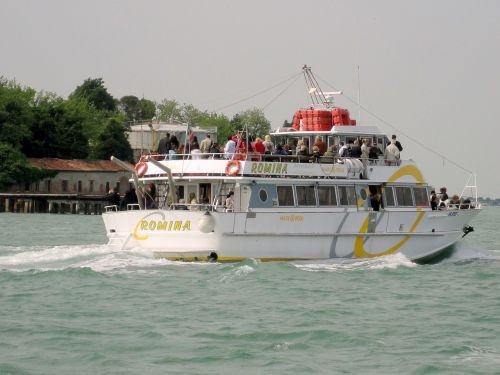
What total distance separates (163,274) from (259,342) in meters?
9.76

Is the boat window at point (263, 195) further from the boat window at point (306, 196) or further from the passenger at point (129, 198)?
the passenger at point (129, 198)

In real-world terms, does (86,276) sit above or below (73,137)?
below

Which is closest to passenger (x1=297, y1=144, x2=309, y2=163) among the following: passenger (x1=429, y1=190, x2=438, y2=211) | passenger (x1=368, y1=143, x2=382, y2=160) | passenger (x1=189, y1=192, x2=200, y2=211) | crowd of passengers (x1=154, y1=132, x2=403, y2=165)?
crowd of passengers (x1=154, y1=132, x2=403, y2=165)

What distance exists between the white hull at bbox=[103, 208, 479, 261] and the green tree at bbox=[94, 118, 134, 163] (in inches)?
3585

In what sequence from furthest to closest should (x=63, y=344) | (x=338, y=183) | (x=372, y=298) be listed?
(x=338, y=183) → (x=372, y=298) → (x=63, y=344)

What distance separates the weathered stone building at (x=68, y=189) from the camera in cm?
10006

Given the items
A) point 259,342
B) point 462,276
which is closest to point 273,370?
point 259,342

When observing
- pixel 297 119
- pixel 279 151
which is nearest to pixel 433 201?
pixel 297 119

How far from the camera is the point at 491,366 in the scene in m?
19.9

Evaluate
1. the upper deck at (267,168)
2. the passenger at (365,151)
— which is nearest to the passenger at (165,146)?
the upper deck at (267,168)

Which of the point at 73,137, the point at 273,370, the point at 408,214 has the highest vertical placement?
the point at 73,137

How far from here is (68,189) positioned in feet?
367

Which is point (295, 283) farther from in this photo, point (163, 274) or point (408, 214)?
point (408, 214)

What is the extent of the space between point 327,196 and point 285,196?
1.66 meters
